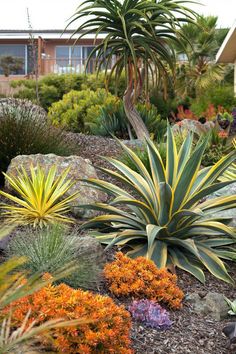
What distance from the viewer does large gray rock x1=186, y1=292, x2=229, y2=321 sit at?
5.34 metres

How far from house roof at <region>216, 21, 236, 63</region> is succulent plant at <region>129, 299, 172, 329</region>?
56.1ft

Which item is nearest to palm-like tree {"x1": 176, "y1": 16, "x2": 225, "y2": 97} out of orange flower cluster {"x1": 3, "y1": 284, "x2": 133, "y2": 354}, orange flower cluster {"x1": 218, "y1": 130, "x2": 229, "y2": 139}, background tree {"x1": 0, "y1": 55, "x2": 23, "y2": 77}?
background tree {"x1": 0, "y1": 55, "x2": 23, "y2": 77}

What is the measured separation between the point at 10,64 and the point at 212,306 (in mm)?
32879

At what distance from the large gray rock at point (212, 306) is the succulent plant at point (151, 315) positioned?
0.55 m

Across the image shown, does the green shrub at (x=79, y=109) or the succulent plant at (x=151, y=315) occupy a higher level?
the succulent plant at (x=151, y=315)

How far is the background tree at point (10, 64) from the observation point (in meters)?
36.2

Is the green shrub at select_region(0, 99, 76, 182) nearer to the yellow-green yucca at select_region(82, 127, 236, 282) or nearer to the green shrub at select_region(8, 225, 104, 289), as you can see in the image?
the yellow-green yucca at select_region(82, 127, 236, 282)

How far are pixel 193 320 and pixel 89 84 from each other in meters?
21.6

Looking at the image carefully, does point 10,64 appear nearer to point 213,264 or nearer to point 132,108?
point 132,108

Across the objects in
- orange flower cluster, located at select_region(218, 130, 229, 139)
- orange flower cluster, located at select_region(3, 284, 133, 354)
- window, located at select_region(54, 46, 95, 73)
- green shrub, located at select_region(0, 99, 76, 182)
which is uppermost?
orange flower cluster, located at select_region(3, 284, 133, 354)

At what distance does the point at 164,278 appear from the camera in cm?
540

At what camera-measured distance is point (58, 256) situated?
5.18 metres

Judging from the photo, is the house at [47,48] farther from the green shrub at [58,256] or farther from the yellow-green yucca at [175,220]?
the green shrub at [58,256]

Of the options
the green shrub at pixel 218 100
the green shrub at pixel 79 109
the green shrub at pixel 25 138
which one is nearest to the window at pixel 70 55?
the green shrub at pixel 218 100
